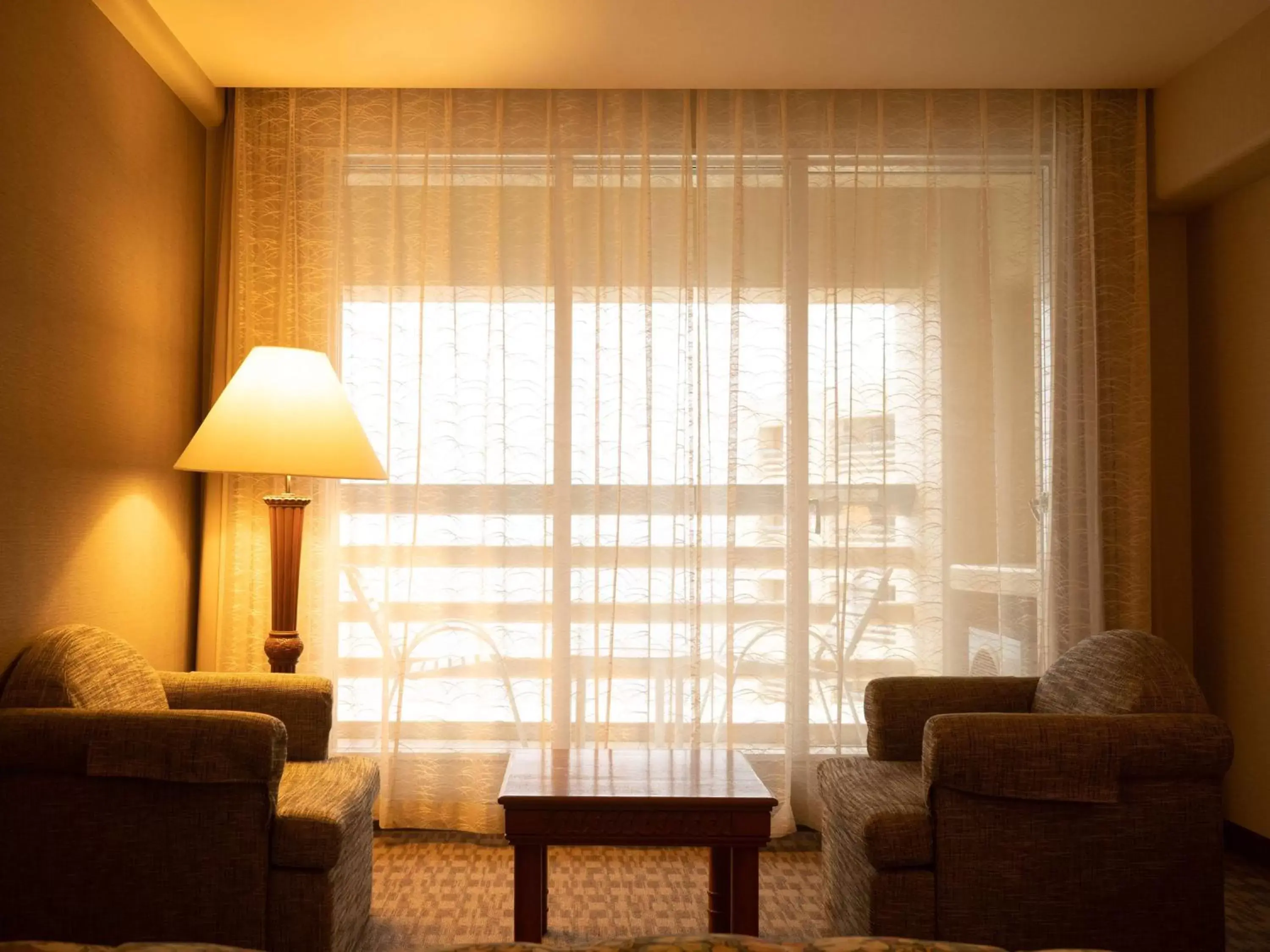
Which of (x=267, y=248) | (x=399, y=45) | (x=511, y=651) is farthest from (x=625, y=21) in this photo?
(x=511, y=651)

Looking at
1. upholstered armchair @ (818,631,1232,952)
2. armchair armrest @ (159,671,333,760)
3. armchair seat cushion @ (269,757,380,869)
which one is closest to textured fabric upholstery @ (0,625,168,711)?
armchair armrest @ (159,671,333,760)

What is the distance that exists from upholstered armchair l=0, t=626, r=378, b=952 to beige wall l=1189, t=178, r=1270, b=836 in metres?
3.12

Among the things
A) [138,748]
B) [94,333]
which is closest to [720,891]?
[138,748]

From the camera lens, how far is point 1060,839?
7.82 ft

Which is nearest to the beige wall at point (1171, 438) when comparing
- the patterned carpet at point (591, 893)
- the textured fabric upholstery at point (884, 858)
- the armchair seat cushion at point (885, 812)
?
the patterned carpet at point (591, 893)

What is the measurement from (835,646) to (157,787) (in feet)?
7.94

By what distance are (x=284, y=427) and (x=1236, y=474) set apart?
3.31 m

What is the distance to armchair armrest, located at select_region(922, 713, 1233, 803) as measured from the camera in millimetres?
2365

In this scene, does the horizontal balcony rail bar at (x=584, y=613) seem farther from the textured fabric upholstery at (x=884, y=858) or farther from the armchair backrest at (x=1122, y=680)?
the textured fabric upholstery at (x=884, y=858)

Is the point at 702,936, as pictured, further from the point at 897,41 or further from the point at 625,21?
the point at 897,41

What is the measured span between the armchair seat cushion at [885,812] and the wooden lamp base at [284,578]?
5.73 ft

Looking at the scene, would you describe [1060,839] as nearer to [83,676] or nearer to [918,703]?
[918,703]

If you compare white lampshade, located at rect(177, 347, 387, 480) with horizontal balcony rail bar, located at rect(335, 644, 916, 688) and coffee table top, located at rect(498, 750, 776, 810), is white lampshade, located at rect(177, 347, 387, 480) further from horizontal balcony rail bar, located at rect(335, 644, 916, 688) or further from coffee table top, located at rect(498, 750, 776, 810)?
coffee table top, located at rect(498, 750, 776, 810)

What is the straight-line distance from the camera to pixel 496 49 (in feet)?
11.5
